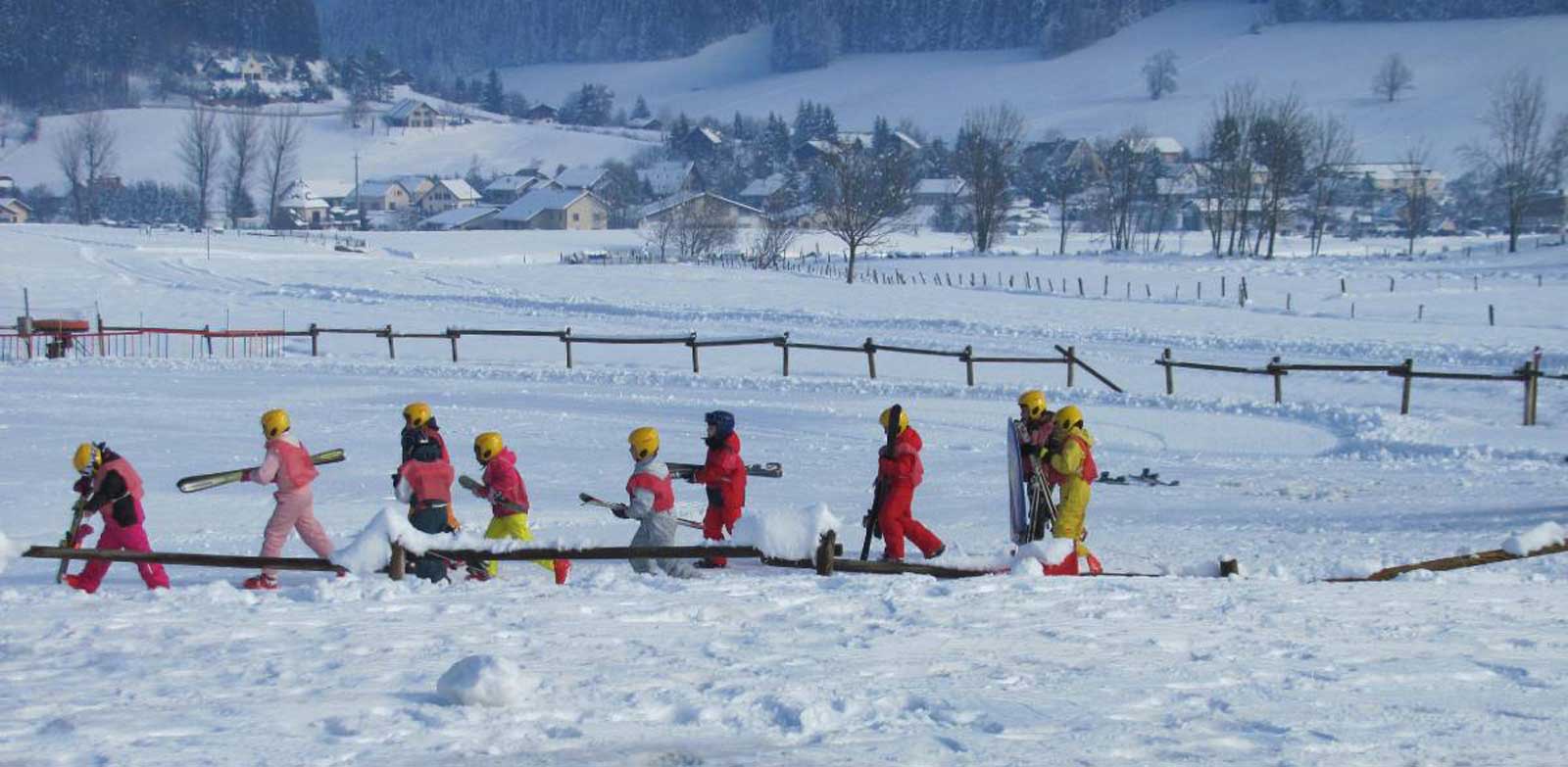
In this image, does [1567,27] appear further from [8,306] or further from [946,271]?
[8,306]

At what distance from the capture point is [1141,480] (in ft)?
→ 57.1

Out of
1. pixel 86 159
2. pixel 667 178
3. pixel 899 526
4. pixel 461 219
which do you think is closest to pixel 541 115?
pixel 667 178

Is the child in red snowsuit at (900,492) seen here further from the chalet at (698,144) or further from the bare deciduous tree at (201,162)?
the chalet at (698,144)

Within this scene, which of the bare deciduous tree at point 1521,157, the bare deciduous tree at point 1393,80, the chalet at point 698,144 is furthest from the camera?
the chalet at point 698,144

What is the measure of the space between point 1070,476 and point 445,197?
124m

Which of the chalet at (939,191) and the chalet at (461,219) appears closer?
the chalet at (461,219)

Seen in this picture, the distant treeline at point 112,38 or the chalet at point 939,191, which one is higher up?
the distant treeline at point 112,38

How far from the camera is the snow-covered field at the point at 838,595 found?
22.8 feet

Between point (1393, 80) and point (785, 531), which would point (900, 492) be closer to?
point (785, 531)

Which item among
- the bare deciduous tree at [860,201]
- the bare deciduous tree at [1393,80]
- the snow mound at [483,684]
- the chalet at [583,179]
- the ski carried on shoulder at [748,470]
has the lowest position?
the snow mound at [483,684]

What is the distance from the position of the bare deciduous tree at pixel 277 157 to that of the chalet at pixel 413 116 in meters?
10.2

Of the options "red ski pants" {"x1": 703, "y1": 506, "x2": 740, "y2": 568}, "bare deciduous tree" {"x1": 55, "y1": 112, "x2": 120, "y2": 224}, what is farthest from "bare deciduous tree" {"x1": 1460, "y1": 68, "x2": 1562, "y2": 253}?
"bare deciduous tree" {"x1": 55, "y1": 112, "x2": 120, "y2": 224}

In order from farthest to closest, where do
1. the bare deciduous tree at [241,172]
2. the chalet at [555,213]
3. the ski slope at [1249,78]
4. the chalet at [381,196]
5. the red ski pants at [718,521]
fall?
the ski slope at [1249,78], the chalet at [381,196], the bare deciduous tree at [241,172], the chalet at [555,213], the red ski pants at [718,521]

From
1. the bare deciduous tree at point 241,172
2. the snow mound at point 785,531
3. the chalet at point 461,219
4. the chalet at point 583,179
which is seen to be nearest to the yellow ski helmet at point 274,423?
the snow mound at point 785,531
